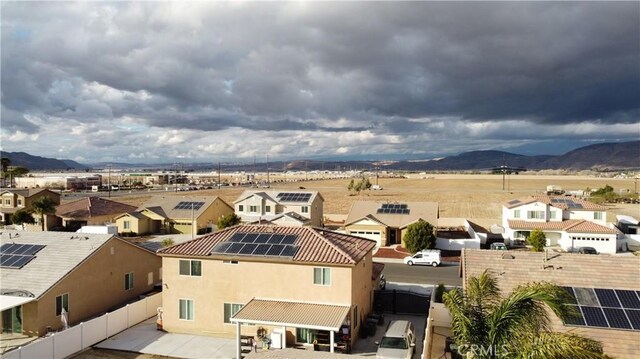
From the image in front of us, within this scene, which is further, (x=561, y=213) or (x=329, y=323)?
(x=561, y=213)

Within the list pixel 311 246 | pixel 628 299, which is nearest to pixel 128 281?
pixel 311 246

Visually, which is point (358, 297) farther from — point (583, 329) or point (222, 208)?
point (222, 208)

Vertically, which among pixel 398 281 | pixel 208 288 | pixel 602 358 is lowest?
pixel 398 281

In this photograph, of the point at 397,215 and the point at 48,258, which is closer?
the point at 48,258

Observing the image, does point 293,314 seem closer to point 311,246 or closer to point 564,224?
point 311,246

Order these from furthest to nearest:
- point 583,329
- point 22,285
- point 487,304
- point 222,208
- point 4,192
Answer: point 4,192
point 222,208
point 22,285
point 583,329
point 487,304

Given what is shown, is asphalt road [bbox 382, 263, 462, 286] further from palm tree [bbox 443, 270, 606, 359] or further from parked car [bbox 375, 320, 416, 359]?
palm tree [bbox 443, 270, 606, 359]

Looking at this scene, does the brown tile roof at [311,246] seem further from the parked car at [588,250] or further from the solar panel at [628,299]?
the parked car at [588,250]

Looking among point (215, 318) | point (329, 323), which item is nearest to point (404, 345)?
point (329, 323)
